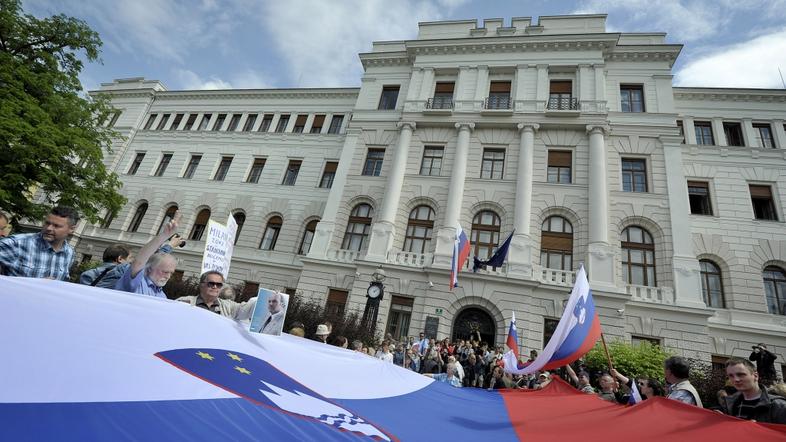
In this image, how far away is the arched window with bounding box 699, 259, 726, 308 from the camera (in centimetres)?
1579

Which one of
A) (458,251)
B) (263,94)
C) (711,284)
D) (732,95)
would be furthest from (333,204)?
(732,95)

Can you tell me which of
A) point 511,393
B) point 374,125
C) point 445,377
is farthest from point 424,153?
point 511,393

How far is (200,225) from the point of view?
939 inches

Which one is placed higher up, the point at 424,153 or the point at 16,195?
the point at 424,153

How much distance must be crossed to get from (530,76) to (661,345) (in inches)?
613

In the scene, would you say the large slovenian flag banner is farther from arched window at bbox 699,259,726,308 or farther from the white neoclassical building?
arched window at bbox 699,259,726,308

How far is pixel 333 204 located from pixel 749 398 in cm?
1859

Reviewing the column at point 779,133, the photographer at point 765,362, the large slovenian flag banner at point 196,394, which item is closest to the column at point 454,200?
the photographer at point 765,362

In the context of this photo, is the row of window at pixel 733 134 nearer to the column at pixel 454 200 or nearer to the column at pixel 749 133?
the column at pixel 749 133

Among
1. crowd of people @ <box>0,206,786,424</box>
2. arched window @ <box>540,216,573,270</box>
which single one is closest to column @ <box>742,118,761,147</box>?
arched window @ <box>540,216,573,270</box>

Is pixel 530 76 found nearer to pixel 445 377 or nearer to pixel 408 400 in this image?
pixel 445 377

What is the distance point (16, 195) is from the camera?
13320mm

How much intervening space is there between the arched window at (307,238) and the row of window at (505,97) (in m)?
9.10

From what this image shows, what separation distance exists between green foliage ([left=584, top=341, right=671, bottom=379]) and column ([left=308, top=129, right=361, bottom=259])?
13.2 m
